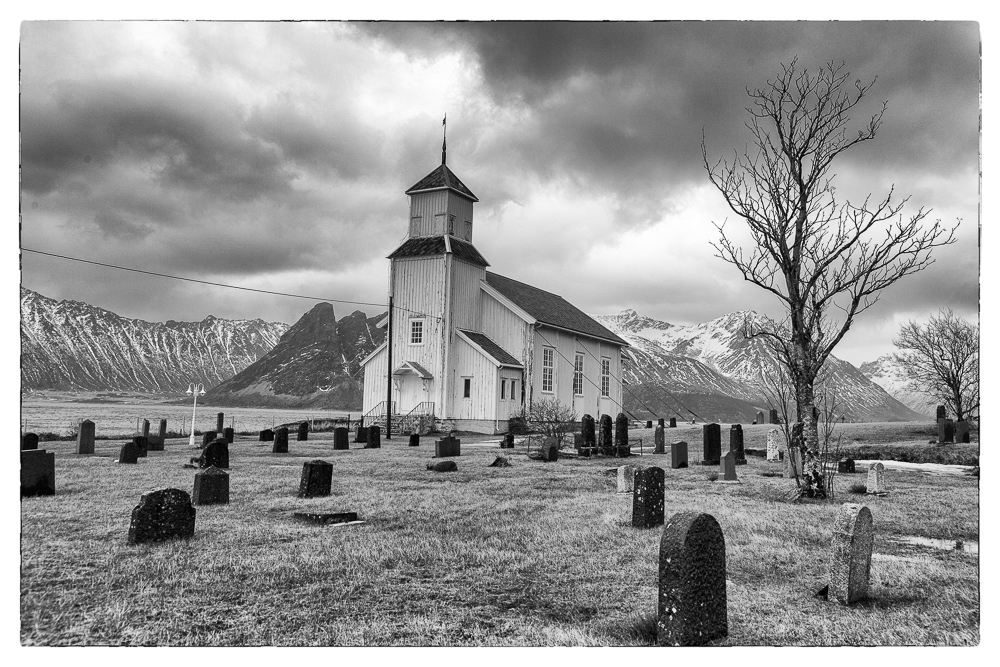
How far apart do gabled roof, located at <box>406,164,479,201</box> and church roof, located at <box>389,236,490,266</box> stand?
2.28 meters

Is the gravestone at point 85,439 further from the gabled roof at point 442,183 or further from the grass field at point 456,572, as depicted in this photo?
the gabled roof at point 442,183

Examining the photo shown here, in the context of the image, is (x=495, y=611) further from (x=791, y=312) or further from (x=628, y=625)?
(x=791, y=312)

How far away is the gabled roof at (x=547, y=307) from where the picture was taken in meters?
36.3

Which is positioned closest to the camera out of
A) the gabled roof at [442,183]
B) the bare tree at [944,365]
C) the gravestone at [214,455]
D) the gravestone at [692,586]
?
the gravestone at [692,586]

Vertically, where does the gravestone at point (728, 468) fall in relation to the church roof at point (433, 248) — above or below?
below

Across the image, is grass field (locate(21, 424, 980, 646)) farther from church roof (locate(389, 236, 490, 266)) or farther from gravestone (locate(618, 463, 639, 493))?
church roof (locate(389, 236, 490, 266))

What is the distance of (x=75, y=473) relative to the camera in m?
14.2

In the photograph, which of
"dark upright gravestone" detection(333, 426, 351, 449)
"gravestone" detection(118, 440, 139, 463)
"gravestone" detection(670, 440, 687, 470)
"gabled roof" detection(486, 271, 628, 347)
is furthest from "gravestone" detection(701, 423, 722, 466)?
"gabled roof" detection(486, 271, 628, 347)

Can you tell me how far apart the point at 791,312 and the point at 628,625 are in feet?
26.5

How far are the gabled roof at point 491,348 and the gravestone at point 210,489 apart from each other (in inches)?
857

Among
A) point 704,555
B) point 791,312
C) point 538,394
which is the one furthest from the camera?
point 538,394

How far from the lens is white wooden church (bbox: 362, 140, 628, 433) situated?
32.8 m

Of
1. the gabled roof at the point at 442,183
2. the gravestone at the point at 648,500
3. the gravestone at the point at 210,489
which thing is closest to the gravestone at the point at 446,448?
the gravestone at the point at 210,489

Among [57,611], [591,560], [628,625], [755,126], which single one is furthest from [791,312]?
[57,611]
